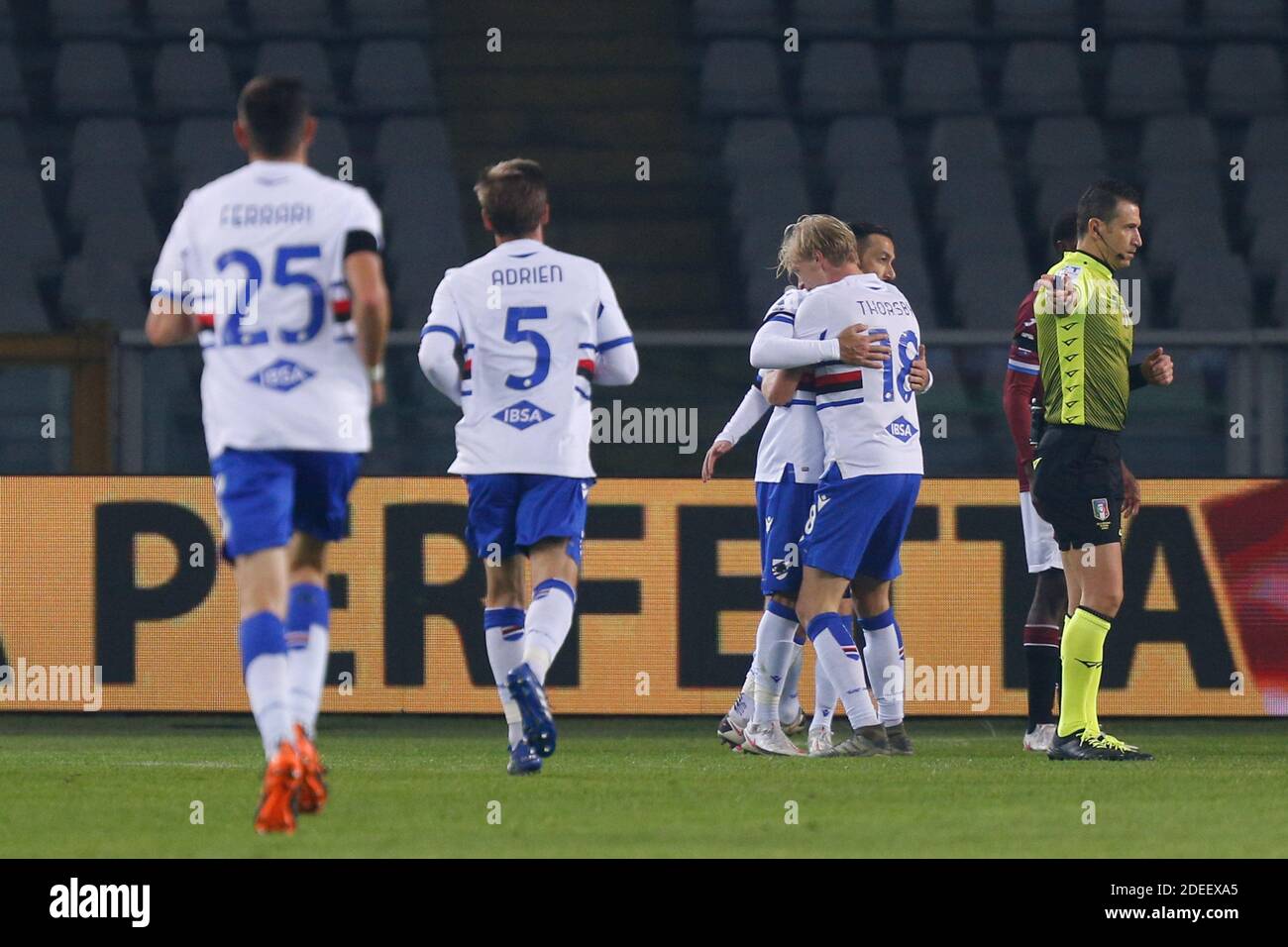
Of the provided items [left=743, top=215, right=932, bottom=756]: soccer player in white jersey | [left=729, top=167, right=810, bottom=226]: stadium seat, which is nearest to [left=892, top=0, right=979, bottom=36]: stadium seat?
[left=729, top=167, right=810, bottom=226]: stadium seat

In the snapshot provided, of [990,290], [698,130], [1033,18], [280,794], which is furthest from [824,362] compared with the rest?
[1033,18]

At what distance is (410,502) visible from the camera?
8805 millimetres

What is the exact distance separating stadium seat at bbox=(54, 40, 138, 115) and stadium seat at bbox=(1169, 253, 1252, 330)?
6587 mm

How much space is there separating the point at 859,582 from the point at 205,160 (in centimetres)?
760

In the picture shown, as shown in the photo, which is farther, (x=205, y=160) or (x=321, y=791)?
(x=205, y=160)

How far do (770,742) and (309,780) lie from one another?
2.51 metres

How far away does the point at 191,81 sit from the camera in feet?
47.9

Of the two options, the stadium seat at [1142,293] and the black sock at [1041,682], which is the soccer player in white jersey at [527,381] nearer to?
the black sock at [1041,682]

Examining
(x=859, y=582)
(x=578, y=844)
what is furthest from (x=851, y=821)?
(x=859, y=582)

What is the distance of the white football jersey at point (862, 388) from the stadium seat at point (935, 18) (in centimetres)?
864

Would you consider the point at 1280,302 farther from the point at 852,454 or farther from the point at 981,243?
the point at 852,454

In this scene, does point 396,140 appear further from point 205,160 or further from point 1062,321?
point 1062,321

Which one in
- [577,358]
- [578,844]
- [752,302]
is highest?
[752,302]

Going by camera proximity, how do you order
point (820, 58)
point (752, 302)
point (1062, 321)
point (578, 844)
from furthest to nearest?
point (820, 58)
point (752, 302)
point (1062, 321)
point (578, 844)
